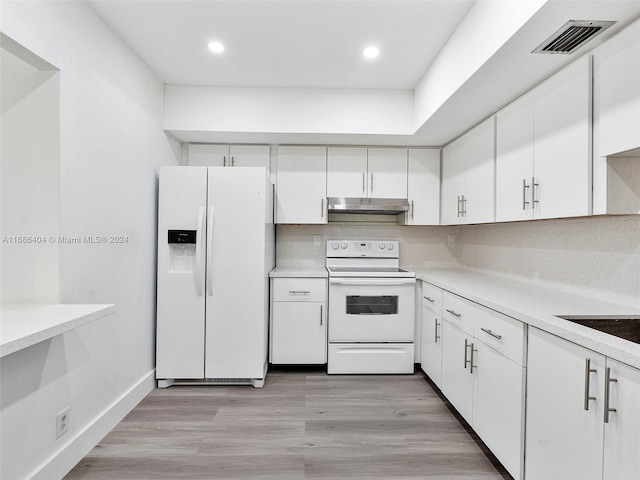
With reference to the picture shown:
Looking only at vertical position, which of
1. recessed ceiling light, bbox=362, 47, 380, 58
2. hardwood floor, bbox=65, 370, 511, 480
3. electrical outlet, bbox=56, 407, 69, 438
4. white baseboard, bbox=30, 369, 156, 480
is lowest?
hardwood floor, bbox=65, 370, 511, 480

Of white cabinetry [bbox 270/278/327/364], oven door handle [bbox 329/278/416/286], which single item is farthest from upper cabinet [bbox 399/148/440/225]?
white cabinetry [bbox 270/278/327/364]

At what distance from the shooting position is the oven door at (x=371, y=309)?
3.05 m

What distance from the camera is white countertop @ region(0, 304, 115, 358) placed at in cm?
113

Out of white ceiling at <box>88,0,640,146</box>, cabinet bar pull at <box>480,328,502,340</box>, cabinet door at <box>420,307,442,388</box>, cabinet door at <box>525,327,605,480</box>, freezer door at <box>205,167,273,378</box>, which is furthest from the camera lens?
freezer door at <box>205,167,273,378</box>

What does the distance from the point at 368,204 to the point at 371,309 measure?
101cm

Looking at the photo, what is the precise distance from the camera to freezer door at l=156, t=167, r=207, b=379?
8.98 feet

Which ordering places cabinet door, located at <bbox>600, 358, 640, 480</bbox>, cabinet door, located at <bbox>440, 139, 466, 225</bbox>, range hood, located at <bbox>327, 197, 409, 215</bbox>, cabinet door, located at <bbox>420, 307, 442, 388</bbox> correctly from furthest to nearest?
range hood, located at <bbox>327, 197, 409, 215</bbox> → cabinet door, located at <bbox>440, 139, 466, 225</bbox> → cabinet door, located at <bbox>420, 307, 442, 388</bbox> → cabinet door, located at <bbox>600, 358, 640, 480</bbox>

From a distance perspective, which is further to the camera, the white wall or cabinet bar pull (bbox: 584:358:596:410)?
the white wall

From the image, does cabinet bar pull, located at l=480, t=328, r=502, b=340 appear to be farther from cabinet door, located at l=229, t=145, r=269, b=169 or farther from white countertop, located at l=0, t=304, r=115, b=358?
cabinet door, located at l=229, t=145, r=269, b=169

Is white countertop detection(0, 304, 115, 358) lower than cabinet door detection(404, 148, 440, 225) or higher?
lower

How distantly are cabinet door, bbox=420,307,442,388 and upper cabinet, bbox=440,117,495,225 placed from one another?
34.5 inches

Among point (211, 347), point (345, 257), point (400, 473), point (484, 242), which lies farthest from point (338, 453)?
point (484, 242)

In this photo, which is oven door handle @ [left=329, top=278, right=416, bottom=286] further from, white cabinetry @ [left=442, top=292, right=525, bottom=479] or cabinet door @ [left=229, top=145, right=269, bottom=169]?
cabinet door @ [left=229, top=145, right=269, bottom=169]

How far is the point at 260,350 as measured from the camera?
279 cm
